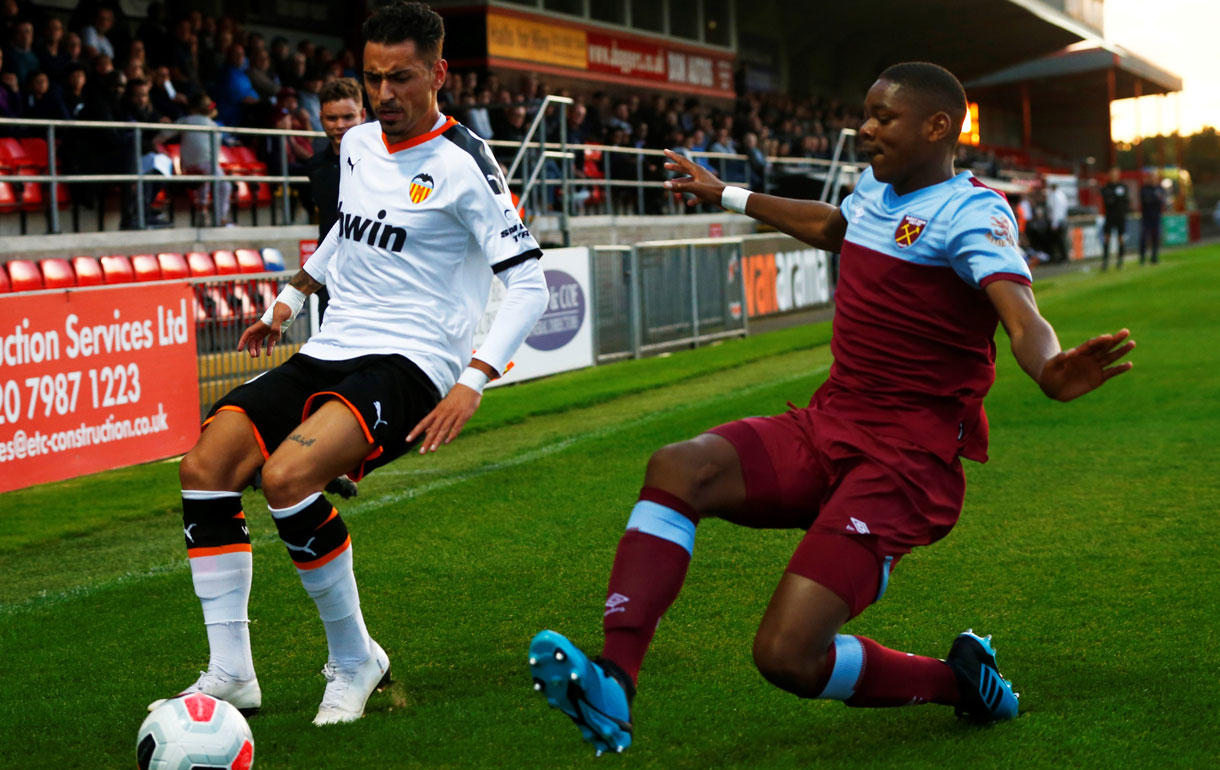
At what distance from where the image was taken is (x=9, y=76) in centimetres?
1267

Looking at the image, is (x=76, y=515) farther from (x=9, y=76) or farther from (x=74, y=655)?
(x=9, y=76)

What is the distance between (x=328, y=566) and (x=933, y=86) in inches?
84.4

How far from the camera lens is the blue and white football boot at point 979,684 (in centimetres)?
380

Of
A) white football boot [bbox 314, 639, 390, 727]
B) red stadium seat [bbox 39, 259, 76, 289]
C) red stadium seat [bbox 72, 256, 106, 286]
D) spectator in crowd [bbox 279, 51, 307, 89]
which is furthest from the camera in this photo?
spectator in crowd [bbox 279, 51, 307, 89]

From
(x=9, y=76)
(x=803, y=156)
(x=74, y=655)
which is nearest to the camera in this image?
(x=74, y=655)

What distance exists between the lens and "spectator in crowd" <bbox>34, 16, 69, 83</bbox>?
43.9 feet

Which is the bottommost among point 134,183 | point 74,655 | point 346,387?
point 74,655

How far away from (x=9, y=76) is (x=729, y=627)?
10.4 metres

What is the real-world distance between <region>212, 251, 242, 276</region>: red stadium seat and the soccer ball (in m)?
10.6

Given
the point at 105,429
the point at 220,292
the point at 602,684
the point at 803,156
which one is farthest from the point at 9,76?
the point at 803,156

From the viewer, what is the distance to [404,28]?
407 centimetres

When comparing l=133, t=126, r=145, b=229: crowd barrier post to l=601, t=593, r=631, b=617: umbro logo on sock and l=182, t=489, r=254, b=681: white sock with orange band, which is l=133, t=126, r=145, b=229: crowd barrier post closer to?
l=182, t=489, r=254, b=681: white sock with orange band

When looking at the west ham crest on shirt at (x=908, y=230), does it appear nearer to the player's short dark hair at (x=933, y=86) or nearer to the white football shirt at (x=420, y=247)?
the player's short dark hair at (x=933, y=86)

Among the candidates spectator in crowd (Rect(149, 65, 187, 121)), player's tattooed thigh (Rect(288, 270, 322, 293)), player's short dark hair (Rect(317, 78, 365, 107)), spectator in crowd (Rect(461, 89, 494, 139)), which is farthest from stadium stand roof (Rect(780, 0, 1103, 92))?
player's tattooed thigh (Rect(288, 270, 322, 293))
